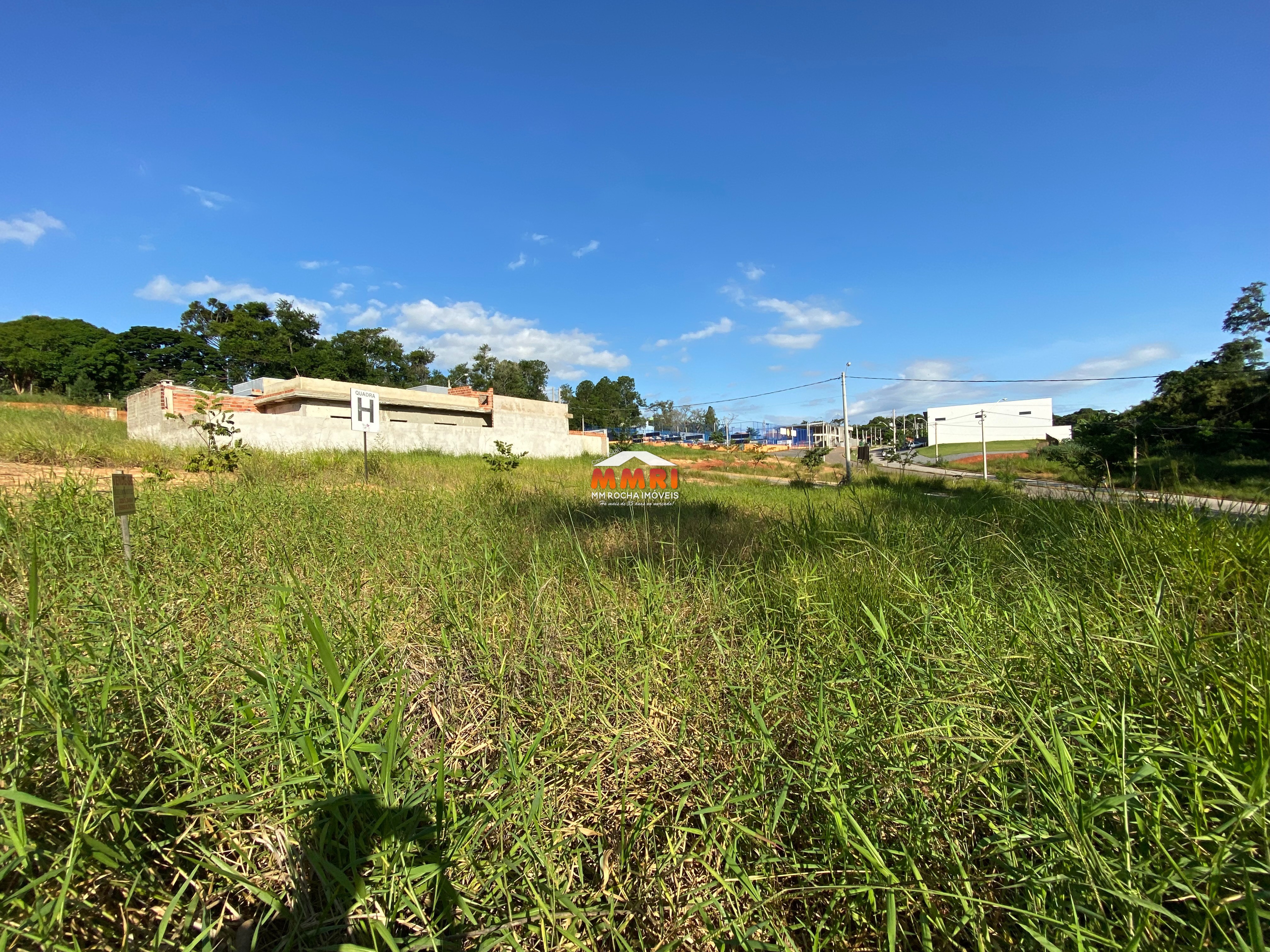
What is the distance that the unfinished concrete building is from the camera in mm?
14141

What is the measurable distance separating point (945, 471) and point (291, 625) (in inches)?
988

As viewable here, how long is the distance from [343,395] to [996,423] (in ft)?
158

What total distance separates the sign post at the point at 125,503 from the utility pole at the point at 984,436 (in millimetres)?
16304

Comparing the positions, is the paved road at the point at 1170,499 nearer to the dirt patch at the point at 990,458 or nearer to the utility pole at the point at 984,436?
the utility pole at the point at 984,436

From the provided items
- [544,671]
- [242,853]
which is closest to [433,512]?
[544,671]

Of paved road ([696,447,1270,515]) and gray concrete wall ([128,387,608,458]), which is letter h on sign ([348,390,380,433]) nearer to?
gray concrete wall ([128,387,608,458])

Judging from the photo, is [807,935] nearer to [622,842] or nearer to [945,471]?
[622,842]

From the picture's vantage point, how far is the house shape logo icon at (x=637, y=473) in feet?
30.0

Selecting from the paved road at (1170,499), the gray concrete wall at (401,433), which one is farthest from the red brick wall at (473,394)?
the paved road at (1170,499)

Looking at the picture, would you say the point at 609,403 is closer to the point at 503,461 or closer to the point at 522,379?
the point at 522,379

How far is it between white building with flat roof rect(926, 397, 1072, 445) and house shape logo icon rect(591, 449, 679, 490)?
39173 millimetres

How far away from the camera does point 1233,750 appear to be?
1047 mm

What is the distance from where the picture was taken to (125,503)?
231 centimetres

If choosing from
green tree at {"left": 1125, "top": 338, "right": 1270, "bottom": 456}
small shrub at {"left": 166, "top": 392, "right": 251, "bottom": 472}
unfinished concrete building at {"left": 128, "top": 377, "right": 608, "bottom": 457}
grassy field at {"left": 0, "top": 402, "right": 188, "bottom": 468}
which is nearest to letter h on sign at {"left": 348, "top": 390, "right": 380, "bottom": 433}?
small shrub at {"left": 166, "top": 392, "right": 251, "bottom": 472}
